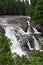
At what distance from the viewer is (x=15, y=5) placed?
2292 inches

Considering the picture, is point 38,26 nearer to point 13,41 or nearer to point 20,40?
point 20,40

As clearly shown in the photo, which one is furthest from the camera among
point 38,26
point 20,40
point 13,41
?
point 38,26

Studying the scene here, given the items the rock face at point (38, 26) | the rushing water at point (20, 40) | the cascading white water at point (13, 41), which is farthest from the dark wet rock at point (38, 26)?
the cascading white water at point (13, 41)

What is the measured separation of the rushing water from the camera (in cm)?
2762

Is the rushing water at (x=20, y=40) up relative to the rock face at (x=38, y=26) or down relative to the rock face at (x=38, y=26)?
up

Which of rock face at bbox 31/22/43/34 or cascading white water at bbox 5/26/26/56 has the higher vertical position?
cascading white water at bbox 5/26/26/56

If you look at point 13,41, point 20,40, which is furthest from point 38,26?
point 13,41

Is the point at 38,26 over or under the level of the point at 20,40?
under

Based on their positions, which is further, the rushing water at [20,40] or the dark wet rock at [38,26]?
A: the dark wet rock at [38,26]

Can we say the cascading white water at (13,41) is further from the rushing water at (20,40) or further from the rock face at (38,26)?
the rock face at (38,26)

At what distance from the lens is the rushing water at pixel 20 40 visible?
27625 millimetres

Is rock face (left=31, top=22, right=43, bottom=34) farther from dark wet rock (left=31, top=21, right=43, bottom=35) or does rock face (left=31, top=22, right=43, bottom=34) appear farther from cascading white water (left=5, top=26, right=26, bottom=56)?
cascading white water (left=5, top=26, right=26, bottom=56)

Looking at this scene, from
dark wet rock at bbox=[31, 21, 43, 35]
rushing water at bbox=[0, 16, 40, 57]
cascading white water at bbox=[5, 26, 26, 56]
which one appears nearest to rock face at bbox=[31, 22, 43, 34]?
dark wet rock at bbox=[31, 21, 43, 35]

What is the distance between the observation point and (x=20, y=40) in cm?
2991
